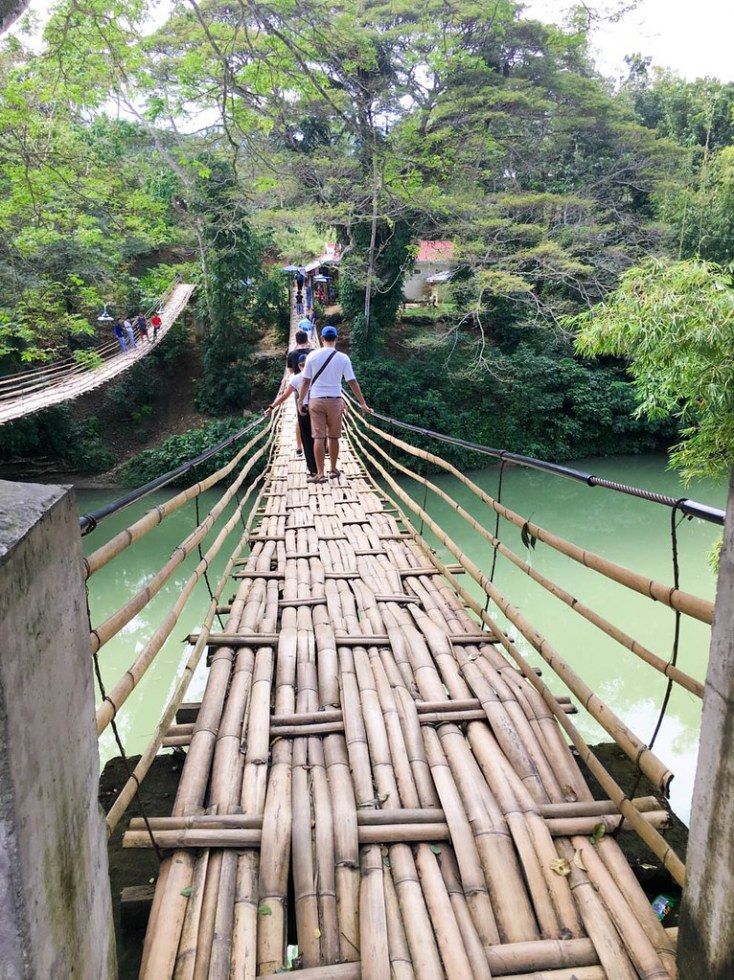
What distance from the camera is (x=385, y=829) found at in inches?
40.6

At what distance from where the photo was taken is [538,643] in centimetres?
145

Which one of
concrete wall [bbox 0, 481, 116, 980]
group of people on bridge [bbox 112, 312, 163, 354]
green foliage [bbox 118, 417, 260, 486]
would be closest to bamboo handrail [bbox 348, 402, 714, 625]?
concrete wall [bbox 0, 481, 116, 980]

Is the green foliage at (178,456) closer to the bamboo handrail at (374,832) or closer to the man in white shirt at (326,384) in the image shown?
the man in white shirt at (326,384)

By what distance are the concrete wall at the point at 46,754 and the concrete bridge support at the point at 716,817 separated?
677 mm

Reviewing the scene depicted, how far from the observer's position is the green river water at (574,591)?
4.70 m

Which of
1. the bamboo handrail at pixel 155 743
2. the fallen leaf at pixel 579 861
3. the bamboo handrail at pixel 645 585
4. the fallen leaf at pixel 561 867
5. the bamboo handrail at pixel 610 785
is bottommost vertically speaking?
the fallen leaf at pixel 579 861

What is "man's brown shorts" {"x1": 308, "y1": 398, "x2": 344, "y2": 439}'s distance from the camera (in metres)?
3.38

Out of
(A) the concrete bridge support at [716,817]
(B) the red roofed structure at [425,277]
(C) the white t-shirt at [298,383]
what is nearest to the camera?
(A) the concrete bridge support at [716,817]

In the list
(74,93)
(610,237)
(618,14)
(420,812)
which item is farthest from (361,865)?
(610,237)

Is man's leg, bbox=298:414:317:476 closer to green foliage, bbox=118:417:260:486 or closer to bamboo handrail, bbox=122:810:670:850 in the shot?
bamboo handrail, bbox=122:810:670:850

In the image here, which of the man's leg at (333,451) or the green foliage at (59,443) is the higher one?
the man's leg at (333,451)

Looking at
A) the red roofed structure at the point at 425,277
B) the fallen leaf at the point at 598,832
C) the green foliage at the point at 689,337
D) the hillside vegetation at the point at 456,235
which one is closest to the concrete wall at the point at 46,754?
the fallen leaf at the point at 598,832

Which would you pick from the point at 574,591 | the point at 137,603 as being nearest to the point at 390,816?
the point at 137,603

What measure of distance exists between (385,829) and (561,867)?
0.92ft
